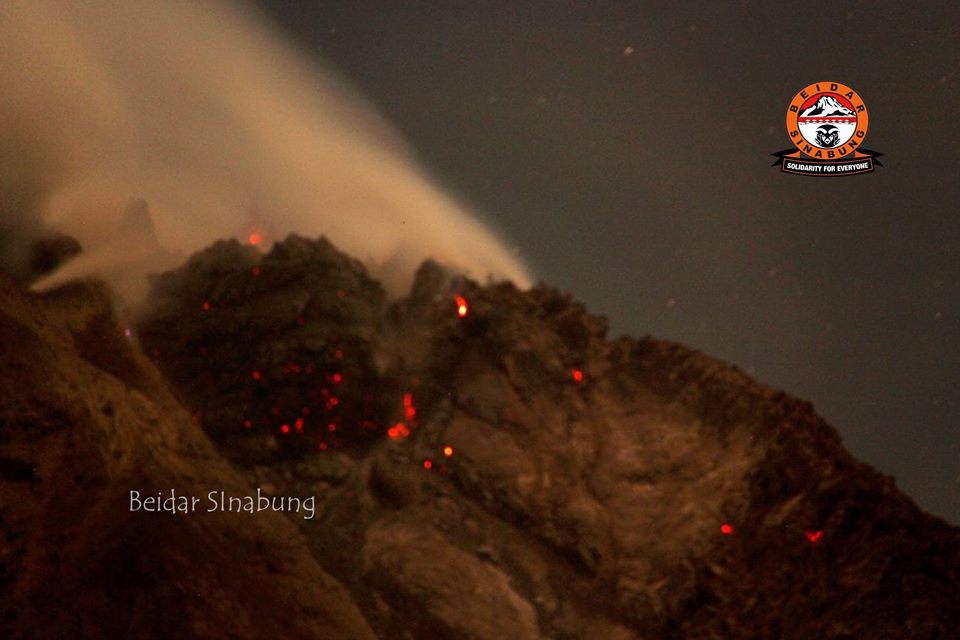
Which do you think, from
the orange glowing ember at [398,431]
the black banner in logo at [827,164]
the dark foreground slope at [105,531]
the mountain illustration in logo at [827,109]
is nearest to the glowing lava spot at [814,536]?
the dark foreground slope at [105,531]

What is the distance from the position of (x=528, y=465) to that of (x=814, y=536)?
905 centimetres

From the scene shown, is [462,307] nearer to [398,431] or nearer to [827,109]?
[398,431]

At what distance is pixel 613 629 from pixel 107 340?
1534 cm

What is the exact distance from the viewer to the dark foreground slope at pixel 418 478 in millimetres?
10711

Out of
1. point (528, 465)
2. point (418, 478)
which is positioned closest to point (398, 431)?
point (418, 478)

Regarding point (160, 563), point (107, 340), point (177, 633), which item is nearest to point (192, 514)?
point (160, 563)

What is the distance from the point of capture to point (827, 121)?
25891 millimetres

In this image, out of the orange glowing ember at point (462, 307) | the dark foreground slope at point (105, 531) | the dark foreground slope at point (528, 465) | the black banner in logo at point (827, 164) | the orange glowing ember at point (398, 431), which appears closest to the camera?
the dark foreground slope at point (105, 531)

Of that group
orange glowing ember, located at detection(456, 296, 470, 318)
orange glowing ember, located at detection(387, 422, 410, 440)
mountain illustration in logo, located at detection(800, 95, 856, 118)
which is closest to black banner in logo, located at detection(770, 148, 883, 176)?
mountain illustration in logo, located at detection(800, 95, 856, 118)

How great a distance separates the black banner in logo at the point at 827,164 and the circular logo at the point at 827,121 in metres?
0.34

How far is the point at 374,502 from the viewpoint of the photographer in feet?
67.2

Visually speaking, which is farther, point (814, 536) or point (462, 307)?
point (462, 307)

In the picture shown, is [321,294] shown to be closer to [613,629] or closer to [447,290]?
[447,290]

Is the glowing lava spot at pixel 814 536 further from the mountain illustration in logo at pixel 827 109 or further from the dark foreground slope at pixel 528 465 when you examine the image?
the mountain illustration in logo at pixel 827 109
